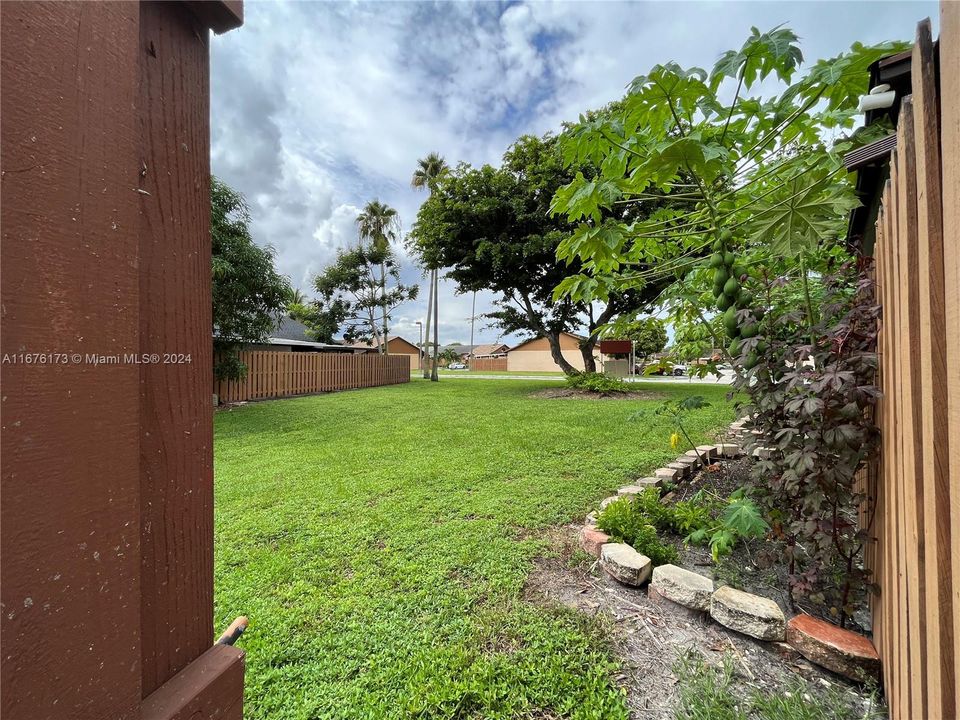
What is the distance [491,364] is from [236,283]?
1422 inches

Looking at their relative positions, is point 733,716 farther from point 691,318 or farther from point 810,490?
point 691,318

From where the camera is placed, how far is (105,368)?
43 cm

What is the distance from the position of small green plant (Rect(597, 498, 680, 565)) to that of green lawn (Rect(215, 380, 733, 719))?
418 mm

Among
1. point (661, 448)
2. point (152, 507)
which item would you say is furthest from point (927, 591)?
point (661, 448)

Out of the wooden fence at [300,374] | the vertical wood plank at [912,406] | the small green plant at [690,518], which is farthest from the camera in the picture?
the wooden fence at [300,374]

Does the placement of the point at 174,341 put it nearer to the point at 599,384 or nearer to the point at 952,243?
the point at 952,243

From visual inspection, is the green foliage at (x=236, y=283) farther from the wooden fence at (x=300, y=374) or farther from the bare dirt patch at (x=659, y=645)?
the bare dirt patch at (x=659, y=645)

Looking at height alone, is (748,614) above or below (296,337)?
below

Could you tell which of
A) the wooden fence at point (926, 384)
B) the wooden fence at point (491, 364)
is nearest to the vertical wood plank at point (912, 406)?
the wooden fence at point (926, 384)

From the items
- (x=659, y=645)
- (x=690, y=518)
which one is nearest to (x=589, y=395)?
(x=690, y=518)

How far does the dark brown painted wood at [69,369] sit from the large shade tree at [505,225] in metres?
10.3

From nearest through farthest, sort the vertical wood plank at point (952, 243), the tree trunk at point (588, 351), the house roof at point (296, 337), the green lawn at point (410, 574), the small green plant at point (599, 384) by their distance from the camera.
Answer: the vertical wood plank at point (952, 243) → the green lawn at point (410, 574) → the small green plant at point (599, 384) → the tree trunk at point (588, 351) → the house roof at point (296, 337)

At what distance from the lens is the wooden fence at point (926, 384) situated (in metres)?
0.76

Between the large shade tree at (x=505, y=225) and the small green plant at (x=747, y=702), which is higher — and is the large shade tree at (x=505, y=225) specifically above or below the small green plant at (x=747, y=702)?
above
